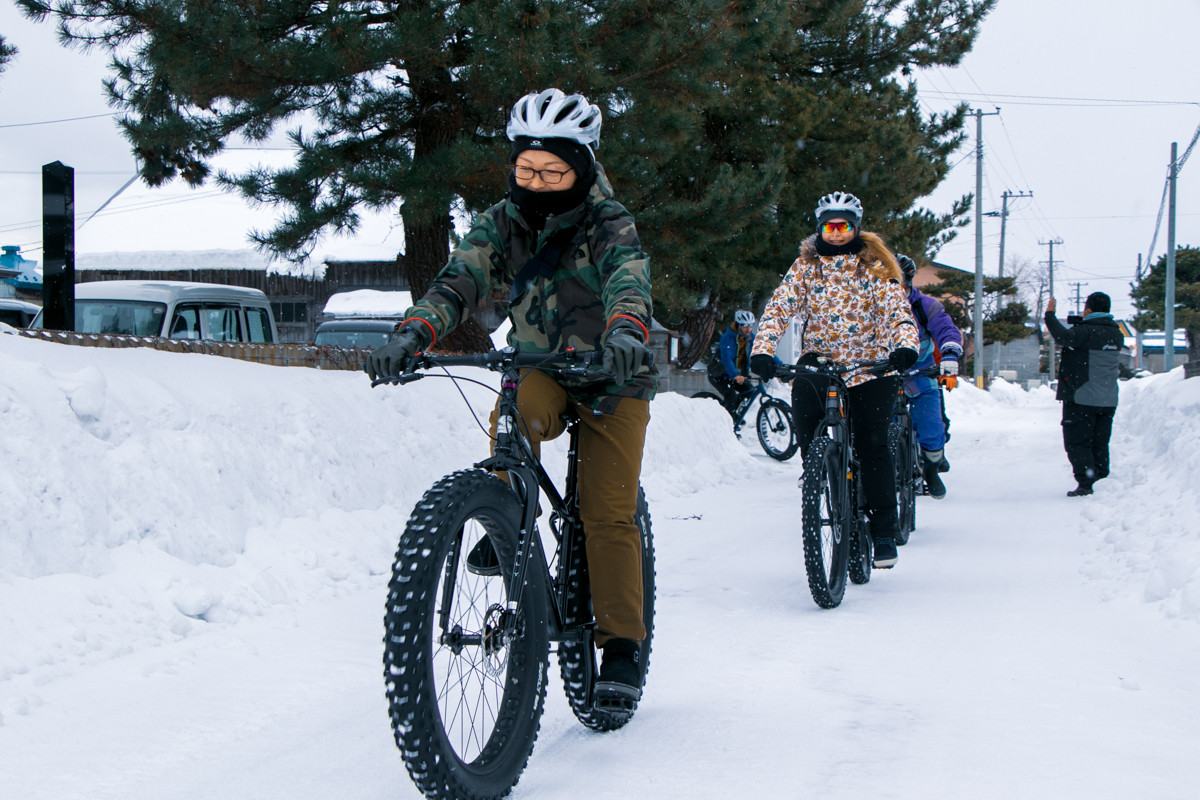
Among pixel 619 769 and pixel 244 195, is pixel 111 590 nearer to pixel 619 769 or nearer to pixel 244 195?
pixel 619 769

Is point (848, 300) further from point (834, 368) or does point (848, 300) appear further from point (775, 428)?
point (775, 428)

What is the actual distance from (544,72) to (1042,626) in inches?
243

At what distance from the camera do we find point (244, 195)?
10344mm

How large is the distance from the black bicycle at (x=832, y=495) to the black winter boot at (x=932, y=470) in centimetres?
335

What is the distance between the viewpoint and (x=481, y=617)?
9.75 ft

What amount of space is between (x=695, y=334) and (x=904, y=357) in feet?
55.9

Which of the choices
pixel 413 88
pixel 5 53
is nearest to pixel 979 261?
pixel 413 88

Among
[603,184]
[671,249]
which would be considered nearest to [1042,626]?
[603,184]

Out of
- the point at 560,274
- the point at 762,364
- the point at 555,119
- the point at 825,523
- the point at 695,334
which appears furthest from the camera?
the point at 695,334

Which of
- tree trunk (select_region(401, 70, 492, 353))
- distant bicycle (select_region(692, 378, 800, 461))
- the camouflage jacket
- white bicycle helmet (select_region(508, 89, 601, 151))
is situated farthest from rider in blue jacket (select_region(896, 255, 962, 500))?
white bicycle helmet (select_region(508, 89, 601, 151))

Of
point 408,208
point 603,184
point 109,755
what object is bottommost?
point 109,755

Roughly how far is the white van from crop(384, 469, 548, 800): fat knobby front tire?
24.5 ft

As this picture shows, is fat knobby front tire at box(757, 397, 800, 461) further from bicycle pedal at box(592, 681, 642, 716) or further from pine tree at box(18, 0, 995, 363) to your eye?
bicycle pedal at box(592, 681, 642, 716)

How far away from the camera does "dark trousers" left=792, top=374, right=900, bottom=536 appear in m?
6.07
